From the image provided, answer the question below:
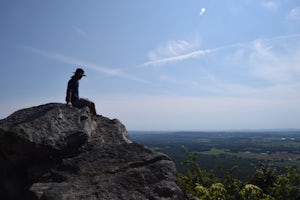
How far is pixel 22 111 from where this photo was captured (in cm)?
1427

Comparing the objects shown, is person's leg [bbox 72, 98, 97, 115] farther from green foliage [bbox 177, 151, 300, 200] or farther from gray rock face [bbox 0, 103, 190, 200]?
green foliage [bbox 177, 151, 300, 200]

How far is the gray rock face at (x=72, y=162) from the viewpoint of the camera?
33.8 feet

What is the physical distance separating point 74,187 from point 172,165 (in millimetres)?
3549

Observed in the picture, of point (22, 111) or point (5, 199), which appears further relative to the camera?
point (22, 111)

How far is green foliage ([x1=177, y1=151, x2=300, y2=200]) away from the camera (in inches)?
647

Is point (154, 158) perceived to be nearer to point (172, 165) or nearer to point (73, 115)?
point (172, 165)

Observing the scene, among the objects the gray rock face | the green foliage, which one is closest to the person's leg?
the gray rock face

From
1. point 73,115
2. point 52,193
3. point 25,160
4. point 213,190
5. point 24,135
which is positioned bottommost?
point 213,190

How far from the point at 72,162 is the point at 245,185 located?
10.7 m

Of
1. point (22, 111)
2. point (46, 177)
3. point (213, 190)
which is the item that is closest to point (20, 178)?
point (46, 177)

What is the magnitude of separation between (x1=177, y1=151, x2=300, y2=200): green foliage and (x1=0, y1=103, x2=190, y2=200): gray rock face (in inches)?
185

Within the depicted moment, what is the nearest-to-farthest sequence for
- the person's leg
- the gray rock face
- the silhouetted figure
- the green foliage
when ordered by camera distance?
1. the gray rock face
2. the silhouetted figure
3. the person's leg
4. the green foliage

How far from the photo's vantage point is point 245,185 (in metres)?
18.3

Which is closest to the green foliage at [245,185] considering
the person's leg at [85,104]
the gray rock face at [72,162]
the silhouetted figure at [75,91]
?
the gray rock face at [72,162]
